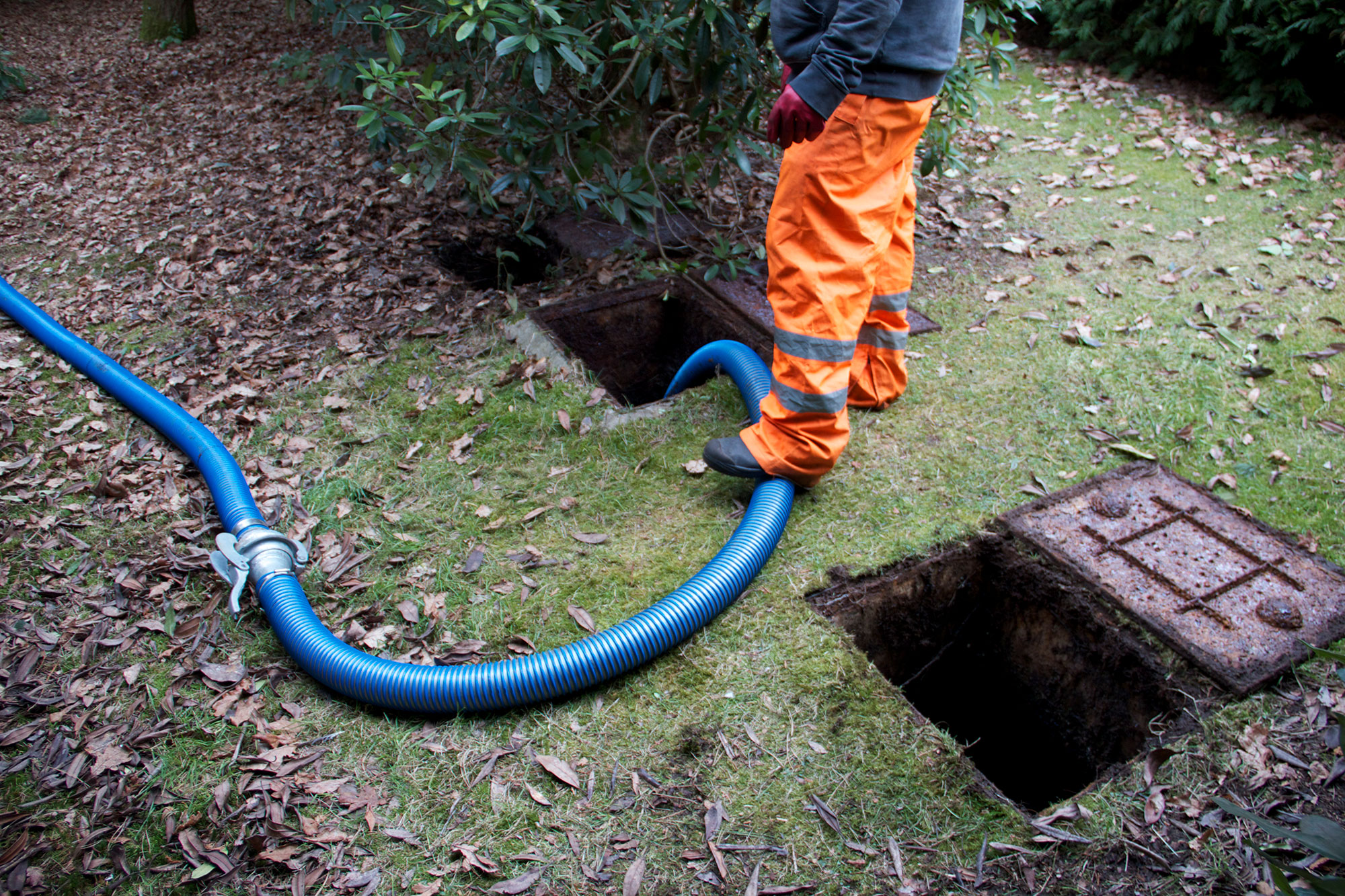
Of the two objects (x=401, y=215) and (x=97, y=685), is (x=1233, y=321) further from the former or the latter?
(x=97, y=685)

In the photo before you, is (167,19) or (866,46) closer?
(866,46)

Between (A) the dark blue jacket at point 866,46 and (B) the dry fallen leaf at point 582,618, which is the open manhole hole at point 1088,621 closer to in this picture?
(B) the dry fallen leaf at point 582,618

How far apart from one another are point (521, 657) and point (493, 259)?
123 inches

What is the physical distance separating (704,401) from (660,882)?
2.08 m

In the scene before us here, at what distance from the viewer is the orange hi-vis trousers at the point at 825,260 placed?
2.64 meters

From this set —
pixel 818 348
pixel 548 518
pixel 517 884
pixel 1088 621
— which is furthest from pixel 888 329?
pixel 517 884

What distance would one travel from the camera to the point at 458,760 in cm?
233

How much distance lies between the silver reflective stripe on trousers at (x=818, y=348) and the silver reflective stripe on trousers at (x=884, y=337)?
2.07ft

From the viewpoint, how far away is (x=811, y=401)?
2.88m

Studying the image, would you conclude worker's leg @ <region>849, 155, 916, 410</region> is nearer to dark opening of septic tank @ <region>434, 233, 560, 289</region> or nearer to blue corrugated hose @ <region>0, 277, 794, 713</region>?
blue corrugated hose @ <region>0, 277, 794, 713</region>

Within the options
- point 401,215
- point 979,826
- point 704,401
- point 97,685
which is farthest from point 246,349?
point 979,826

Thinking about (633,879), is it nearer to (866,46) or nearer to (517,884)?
(517,884)

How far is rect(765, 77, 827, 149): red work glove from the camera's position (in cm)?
253

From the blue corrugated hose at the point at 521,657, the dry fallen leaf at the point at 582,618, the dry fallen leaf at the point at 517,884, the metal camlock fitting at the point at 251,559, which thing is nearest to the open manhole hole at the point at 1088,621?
the blue corrugated hose at the point at 521,657
